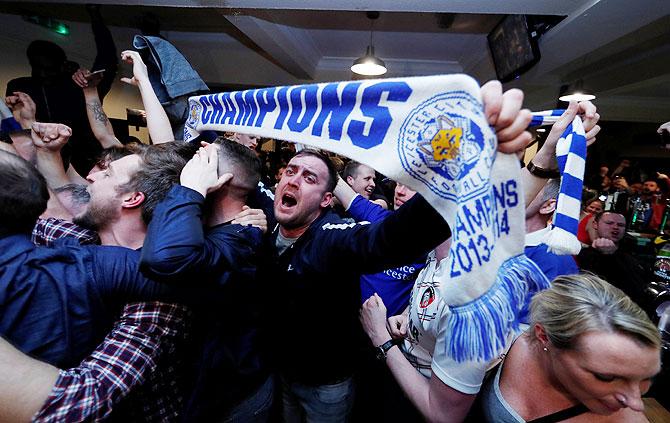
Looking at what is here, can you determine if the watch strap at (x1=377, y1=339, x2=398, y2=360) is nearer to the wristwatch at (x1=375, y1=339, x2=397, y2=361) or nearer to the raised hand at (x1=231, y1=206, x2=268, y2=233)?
the wristwatch at (x1=375, y1=339, x2=397, y2=361)

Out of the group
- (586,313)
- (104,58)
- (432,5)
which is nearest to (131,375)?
(586,313)

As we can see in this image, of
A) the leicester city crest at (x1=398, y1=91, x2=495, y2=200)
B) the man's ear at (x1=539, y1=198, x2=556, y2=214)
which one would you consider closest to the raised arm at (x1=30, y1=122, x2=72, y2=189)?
the leicester city crest at (x1=398, y1=91, x2=495, y2=200)

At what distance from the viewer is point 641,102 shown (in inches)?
303

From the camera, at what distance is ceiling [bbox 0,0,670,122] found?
3428mm

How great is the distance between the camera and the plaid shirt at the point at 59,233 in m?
1.35

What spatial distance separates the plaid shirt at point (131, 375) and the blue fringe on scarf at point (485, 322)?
2.79 ft

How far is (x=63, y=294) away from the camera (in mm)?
927

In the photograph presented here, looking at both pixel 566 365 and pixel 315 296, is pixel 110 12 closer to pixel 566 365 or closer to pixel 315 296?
pixel 315 296

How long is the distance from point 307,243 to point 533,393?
0.94 meters

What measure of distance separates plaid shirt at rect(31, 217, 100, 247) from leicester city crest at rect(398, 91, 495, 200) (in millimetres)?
1263

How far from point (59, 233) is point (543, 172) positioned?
1811 mm

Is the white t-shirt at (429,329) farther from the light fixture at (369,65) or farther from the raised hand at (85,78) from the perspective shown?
the light fixture at (369,65)

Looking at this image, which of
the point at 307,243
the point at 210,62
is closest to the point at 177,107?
the point at 307,243

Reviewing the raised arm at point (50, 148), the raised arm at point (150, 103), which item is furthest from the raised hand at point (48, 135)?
the raised arm at point (150, 103)
